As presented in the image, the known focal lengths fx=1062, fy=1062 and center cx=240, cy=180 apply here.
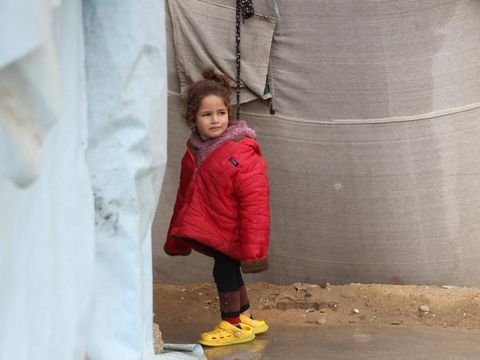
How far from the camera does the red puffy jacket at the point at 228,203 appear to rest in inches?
206

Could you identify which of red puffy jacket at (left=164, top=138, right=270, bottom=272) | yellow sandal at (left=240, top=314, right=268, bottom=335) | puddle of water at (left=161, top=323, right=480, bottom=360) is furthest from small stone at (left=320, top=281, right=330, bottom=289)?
red puffy jacket at (left=164, top=138, right=270, bottom=272)

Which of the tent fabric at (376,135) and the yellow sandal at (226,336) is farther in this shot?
the tent fabric at (376,135)

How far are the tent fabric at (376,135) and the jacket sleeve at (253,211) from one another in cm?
78

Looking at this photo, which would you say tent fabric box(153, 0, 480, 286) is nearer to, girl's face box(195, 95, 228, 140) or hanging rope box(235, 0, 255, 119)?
hanging rope box(235, 0, 255, 119)

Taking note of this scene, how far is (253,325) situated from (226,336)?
18 centimetres

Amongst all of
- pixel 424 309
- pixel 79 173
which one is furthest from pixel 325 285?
pixel 79 173

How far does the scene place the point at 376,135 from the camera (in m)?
5.97

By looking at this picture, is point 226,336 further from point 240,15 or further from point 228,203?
point 240,15

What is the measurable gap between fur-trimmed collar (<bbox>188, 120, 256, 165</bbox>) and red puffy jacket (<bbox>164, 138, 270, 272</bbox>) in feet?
0.09

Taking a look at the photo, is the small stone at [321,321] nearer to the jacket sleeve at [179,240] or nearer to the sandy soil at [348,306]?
the sandy soil at [348,306]

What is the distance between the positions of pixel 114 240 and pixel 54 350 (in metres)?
0.43

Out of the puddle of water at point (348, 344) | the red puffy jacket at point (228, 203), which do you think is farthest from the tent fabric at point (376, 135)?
the red puffy jacket at point (228, 203)

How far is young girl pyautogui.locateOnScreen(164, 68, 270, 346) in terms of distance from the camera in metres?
5.23

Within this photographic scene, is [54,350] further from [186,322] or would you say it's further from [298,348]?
[186,322]
